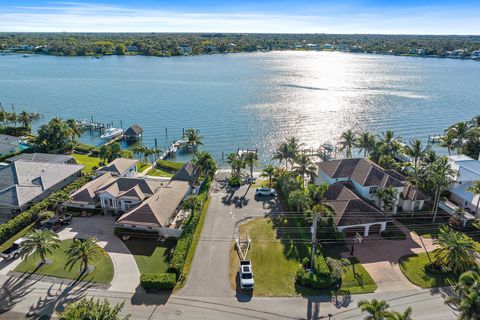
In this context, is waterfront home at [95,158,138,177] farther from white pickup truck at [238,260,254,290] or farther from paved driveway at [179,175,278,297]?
white pickup truck at [238,260,254,290]

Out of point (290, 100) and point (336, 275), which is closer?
point (336, 275)

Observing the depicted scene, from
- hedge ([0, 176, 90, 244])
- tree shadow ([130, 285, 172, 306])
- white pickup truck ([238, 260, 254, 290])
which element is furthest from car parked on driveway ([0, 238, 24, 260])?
white pickup truck ([238, 260, 254, 290])

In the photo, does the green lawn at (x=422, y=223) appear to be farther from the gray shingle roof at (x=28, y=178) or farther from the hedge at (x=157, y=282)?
the gray shingle roof at (x=28, y=178)

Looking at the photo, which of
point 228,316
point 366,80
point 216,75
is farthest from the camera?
point 216,75

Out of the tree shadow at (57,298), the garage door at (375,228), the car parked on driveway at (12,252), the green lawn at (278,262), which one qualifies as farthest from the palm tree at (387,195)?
the car parked on driveway at (12,252)

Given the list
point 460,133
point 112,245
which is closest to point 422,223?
point 460,133

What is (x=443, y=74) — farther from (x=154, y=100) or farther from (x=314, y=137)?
(x=154, y=100)

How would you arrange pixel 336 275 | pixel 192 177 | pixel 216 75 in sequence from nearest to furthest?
pixel 336 275 < pixel 192 177 < pixel 216 75

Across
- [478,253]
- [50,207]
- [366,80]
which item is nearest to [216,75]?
[366,80]
